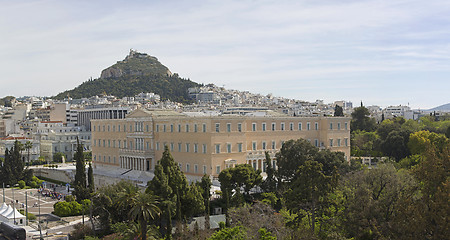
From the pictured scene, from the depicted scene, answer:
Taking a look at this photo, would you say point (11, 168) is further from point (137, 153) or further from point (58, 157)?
point (58, 157)

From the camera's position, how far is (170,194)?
32.7 metres

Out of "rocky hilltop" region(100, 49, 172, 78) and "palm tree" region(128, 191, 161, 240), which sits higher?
"rocky hilltop" region(100, 49, 172, 78)

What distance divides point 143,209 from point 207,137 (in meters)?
19.7

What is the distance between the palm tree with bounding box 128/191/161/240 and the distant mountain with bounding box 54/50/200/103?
139511 millimetres

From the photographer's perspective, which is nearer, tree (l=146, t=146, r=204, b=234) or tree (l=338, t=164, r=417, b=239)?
tree (l=338, t=164, r=417, b=239)

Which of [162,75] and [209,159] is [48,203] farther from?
[162,75]

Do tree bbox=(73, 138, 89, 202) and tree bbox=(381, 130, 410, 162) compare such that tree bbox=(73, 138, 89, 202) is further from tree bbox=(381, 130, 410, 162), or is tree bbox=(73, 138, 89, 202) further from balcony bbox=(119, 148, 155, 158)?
tree bbox=(381, 130, 410, 162)

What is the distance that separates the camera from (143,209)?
2825 centimetres

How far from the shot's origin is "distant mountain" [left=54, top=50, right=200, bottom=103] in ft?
568

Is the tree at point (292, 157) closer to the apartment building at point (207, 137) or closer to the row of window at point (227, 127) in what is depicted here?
the apartment building at point (207, 137)

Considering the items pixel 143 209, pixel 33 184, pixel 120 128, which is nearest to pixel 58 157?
pixel 33 184

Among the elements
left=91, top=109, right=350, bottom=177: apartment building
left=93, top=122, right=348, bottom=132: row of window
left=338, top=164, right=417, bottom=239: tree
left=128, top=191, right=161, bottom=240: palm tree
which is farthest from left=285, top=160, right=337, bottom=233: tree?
left=93, top=122, right=348, bottom=132: row of window

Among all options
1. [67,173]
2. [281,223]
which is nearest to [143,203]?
[281,223]

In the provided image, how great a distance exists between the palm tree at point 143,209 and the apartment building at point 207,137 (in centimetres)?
1792
